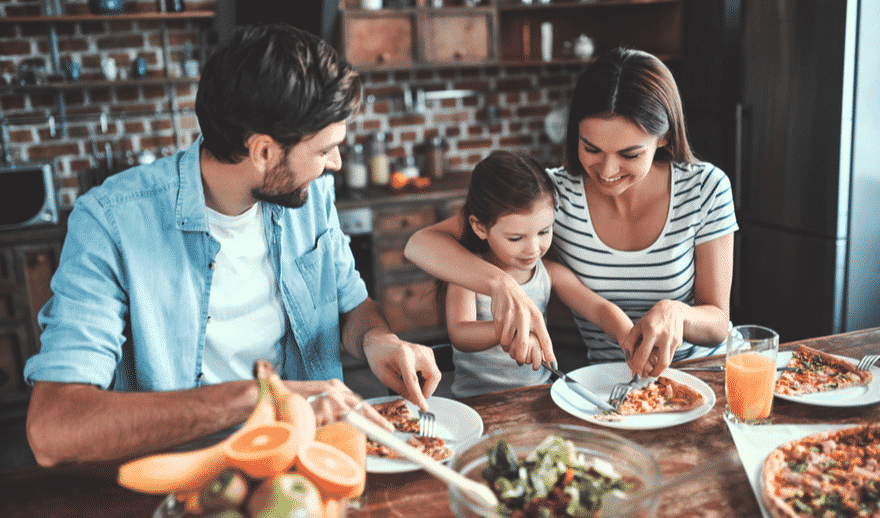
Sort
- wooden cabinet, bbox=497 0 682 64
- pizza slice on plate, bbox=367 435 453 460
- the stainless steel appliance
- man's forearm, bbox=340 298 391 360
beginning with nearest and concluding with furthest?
pizza slice on plate, bbox=367 435 453 460 < man's forearm, bbox=340 298 391 360 < the stainless steel appliance < wooden cabinet, bbox=497 0 682 64

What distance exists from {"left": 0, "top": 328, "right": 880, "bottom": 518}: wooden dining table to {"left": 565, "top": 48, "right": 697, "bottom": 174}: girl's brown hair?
67 cm

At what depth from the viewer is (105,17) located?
3.15 meters

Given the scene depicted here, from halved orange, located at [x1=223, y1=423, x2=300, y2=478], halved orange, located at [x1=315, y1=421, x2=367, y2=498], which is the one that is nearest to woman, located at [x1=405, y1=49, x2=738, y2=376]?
halved orange, located at [x1=315, y1=421, x2=367, y2=498]

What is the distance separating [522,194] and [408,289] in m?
1.91

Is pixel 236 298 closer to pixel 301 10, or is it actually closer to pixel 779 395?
pixel 779 395

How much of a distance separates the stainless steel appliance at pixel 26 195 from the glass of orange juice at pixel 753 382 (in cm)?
291

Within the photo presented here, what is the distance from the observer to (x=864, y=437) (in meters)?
0.98

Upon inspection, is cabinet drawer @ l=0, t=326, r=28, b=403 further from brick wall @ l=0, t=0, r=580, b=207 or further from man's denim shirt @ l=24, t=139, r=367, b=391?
man's denim shirt @ l=24, t=139, r=367, b=391

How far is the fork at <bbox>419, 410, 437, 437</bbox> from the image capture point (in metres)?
1.09

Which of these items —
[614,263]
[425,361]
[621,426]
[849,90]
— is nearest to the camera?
[621,426]

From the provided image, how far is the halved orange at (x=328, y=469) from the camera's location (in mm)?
646

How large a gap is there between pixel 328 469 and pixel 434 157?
3175mm

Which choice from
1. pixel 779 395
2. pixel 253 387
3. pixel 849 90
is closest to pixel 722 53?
pixel 849 90

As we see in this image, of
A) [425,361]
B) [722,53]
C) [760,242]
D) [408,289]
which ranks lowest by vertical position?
[408,289]
